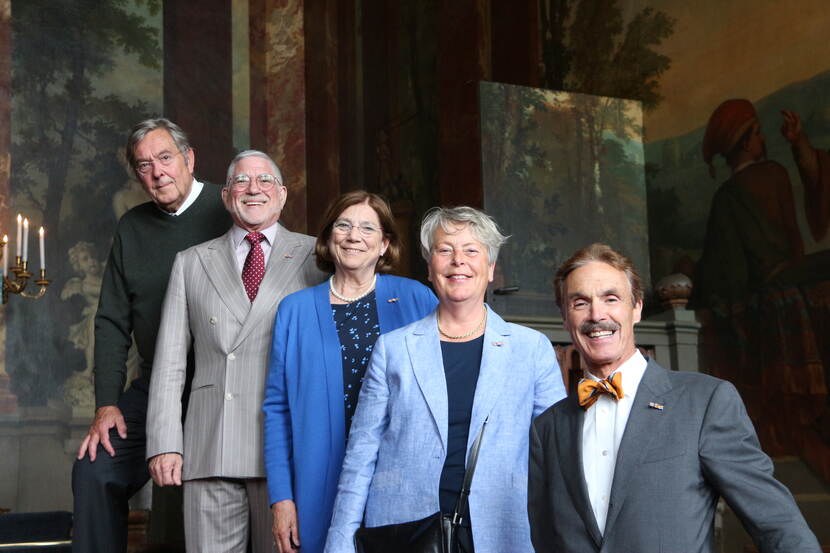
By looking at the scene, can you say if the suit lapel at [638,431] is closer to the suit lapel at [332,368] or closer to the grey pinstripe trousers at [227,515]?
the suit lapel at [332,368]

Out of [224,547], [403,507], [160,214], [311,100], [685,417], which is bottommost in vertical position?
[224,547]

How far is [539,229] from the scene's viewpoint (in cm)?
798

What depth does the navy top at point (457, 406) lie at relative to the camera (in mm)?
2699

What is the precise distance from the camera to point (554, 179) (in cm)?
821

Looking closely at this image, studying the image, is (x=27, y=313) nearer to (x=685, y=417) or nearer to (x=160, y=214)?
(x=160, y=214)

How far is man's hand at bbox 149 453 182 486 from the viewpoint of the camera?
3.27 metres

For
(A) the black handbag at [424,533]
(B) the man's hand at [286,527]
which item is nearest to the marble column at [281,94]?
(B) the man's hand at [286,527]

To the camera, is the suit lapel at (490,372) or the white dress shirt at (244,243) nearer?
the suit lapel at (490,372)

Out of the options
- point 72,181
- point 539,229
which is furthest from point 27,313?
point 539,229

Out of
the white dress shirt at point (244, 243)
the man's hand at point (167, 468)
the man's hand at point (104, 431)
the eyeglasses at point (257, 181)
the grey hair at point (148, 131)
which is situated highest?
the grey hair at point (148, 131)

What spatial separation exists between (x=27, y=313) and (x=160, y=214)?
18.4 ft

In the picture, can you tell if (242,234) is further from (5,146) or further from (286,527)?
(5,146)

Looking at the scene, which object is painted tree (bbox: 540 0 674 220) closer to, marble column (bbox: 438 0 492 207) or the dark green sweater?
marble column (bbox: 438 0 492 207)

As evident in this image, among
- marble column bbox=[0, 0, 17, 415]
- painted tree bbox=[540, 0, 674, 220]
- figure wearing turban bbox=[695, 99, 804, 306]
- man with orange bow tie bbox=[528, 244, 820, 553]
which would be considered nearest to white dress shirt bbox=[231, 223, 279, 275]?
man with orange bow tie bbox=[528, 244, 820, 553]
